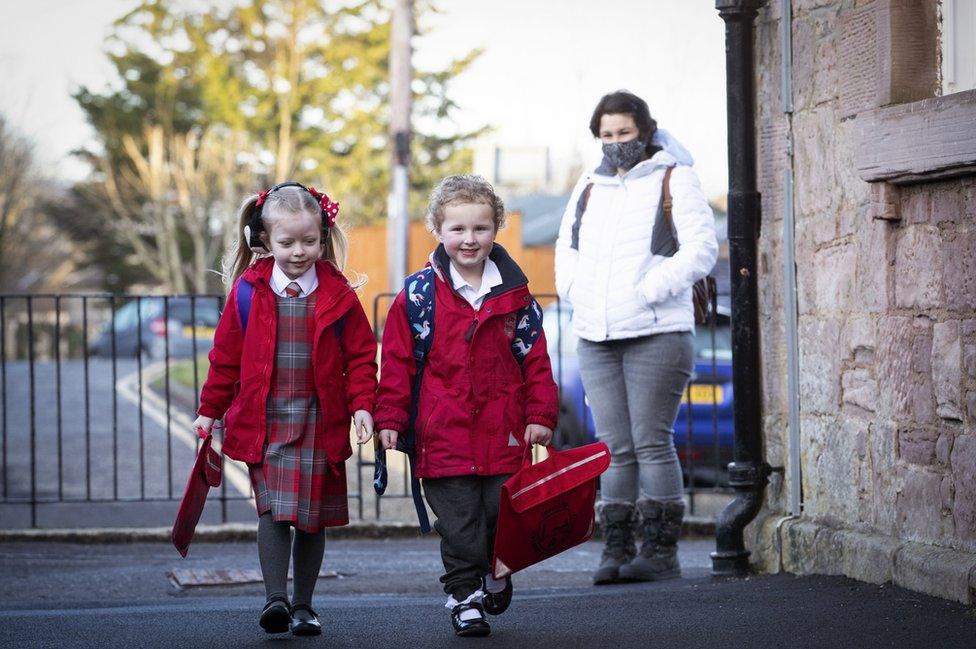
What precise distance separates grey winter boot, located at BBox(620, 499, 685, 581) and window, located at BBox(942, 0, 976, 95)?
196cm

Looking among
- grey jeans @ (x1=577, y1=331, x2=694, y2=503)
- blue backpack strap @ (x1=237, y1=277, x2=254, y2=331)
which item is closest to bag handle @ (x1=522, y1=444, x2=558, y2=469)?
blue backpack strap @ (x1=237, y1=277, x2=254, y2=331)

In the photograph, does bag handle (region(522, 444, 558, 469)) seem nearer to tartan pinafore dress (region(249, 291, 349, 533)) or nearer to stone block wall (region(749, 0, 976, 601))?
tartan pinafore dress (region(249, 291, 349, 533))

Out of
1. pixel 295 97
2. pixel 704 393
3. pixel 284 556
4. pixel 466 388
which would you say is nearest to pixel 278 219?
pixel 466 388

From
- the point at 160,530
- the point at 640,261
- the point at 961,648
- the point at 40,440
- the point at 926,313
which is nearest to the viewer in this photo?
the point at 961,648

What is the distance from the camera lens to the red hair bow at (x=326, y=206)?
4.46m

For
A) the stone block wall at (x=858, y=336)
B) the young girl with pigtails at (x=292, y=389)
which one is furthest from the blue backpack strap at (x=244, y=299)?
the stone block wall at (x=858, y=336)

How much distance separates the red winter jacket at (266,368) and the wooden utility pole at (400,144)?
12.8m

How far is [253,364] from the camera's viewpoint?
13.9ft

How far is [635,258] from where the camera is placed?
5.49m

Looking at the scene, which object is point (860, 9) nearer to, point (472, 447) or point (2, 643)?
point (472, 447)

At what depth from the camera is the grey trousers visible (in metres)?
4.29

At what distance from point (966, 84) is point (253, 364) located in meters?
2.64

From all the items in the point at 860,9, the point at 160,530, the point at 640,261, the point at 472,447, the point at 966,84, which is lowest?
the point at 160,530

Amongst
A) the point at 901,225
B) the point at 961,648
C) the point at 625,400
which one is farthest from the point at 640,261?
the point at 961,648
